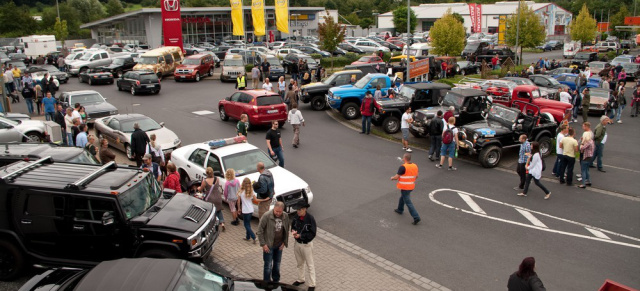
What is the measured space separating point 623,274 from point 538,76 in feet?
65.8

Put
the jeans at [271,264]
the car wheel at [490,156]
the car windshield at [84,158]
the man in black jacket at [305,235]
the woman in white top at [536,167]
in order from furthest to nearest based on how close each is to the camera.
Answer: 1. the car wheel at [490,156]
2. the woman in white top at [536,167]
3. the car windshield at [84,158]
4. the jeans at [271,264]
5. the man in black jacket at [305,235]

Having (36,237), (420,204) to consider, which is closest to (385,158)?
(420,204)

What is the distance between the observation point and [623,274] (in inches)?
347

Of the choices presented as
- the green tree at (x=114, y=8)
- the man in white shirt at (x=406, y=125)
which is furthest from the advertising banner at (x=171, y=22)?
the green tree at (x=114, y=8)

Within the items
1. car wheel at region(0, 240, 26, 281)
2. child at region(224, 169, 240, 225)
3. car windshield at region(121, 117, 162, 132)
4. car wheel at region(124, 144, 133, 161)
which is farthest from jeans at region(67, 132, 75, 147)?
car wheel at region(0, 240, 26, 281)

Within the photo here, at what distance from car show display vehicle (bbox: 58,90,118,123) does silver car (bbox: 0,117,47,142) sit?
2.63 metres

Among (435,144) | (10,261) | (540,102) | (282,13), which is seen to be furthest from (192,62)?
(10,261)

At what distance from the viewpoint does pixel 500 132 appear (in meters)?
15.7

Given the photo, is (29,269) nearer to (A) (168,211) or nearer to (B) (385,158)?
(A) (168,211)

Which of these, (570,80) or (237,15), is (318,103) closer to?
(570,80)

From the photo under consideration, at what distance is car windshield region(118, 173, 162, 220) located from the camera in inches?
315

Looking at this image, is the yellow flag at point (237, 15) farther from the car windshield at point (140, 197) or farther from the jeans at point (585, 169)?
the car windshield at point (140, 197)

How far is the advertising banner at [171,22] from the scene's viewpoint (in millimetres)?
37781

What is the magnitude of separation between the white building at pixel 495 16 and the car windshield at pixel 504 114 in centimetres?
5507
